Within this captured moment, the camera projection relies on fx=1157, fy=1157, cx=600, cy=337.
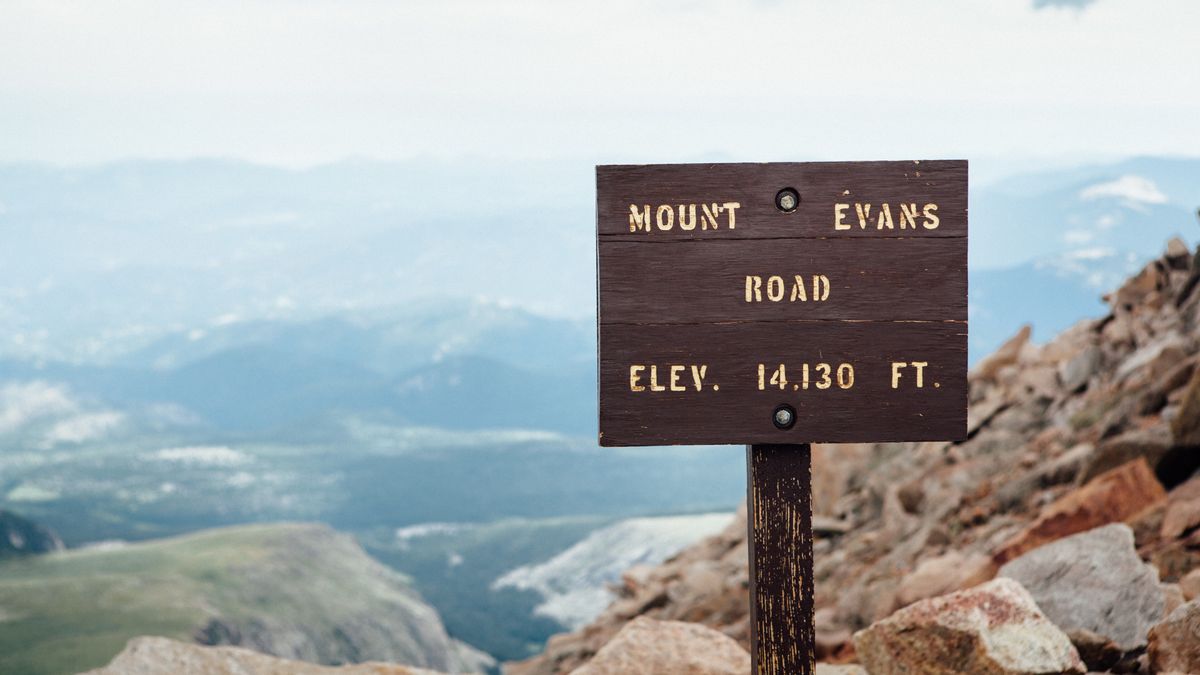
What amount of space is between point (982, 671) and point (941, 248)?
248 cm

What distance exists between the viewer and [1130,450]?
10.6 metres

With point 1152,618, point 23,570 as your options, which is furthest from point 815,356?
point 23,570

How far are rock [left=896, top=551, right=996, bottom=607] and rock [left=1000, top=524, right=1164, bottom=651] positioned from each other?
121 centimetres

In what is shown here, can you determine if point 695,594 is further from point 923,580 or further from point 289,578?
point 289,578

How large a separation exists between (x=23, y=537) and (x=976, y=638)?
2721 cm

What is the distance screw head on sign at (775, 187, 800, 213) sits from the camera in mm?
6094

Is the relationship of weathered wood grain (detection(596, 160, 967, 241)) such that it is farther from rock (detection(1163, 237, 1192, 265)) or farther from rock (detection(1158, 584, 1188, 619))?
rock (detection(1163, 237, 1192, 265))

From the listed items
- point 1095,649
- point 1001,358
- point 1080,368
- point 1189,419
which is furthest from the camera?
point 1001,358

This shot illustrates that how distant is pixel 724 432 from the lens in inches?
242

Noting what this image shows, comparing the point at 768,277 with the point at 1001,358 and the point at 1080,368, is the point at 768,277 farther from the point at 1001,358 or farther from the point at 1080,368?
the point at 1001,358

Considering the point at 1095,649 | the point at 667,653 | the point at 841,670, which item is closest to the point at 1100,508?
the point at 1095,649

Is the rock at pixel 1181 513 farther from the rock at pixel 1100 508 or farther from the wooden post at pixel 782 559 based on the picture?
the wooden post at pixel 782 559

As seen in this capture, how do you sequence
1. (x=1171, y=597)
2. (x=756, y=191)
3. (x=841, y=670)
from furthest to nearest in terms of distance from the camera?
(x=1171, y=597), (x=841, y=670), (x=756, y=191)

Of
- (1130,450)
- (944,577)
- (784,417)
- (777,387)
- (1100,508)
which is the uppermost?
(777,387)
